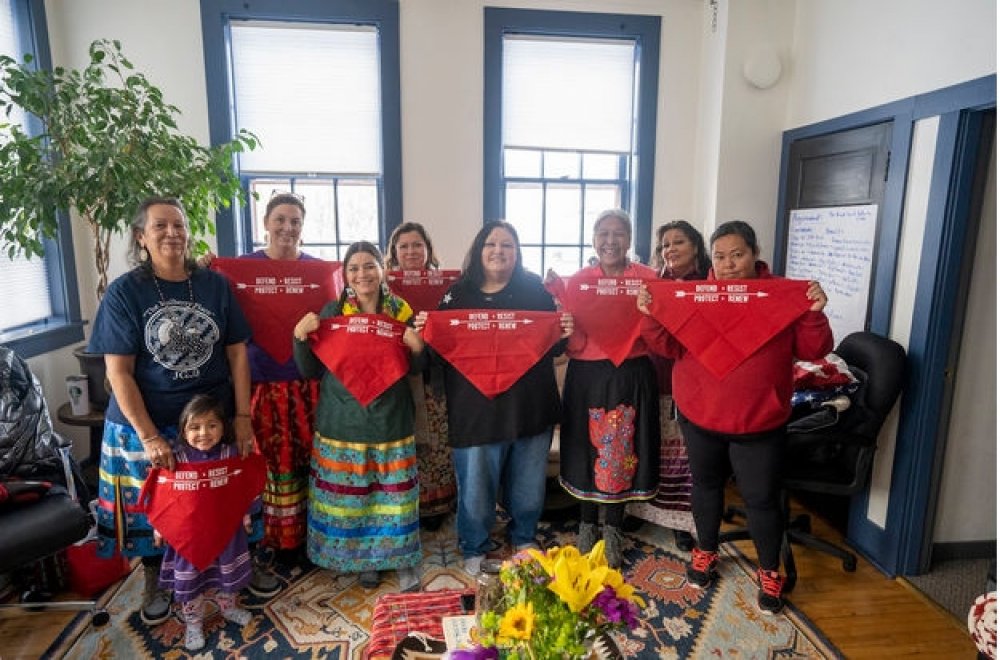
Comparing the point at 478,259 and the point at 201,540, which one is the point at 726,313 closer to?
the point at 478,259

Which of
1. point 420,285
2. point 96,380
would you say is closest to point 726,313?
point 420,285

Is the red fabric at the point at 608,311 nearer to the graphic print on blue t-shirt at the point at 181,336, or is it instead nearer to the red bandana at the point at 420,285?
the red bandana at the point at 420,285

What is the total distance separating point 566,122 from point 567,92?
182 millimetres

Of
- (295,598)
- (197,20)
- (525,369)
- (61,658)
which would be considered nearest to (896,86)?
(525,369)

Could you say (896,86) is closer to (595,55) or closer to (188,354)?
(595,55)

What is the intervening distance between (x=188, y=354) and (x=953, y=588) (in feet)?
10.6

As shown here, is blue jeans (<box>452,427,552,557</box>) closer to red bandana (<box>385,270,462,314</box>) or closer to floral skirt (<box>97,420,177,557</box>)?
red bandana (<box>385,270,462,314</box>)

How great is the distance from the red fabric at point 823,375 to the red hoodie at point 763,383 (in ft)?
1.59

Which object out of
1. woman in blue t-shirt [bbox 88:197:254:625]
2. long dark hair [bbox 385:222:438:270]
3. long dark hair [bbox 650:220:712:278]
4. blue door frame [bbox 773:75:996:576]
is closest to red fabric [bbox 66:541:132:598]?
woman in blue t-shirt [bbox 88:197:254:625]

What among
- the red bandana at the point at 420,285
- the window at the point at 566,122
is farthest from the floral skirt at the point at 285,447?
the window at the point at 566,122

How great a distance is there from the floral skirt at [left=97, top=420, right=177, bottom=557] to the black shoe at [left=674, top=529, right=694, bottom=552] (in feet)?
7.32

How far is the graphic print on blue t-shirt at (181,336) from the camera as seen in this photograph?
81.0 inches

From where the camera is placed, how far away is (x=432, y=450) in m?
2.93

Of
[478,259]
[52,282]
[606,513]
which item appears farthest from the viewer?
[52,282]
